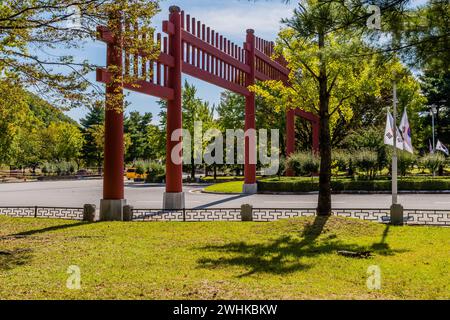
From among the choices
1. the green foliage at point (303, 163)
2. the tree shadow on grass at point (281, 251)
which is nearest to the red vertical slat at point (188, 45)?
the tree shadow on grass at point (281, 251)

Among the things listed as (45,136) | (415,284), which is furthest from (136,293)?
(45,136)

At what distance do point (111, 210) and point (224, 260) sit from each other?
846 centimetres

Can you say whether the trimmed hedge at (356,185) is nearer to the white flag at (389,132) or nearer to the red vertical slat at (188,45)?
the white flag at (389,132)

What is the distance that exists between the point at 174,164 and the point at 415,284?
1403cm

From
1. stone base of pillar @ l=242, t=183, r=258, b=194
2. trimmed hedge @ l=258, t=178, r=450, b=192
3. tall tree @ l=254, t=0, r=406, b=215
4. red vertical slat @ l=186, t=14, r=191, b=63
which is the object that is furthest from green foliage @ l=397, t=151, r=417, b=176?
red vertical slat @ l=186, t=14, r=191, b=63

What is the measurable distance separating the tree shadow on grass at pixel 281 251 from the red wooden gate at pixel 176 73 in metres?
6.61

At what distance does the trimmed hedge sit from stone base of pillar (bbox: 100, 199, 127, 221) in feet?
47.2

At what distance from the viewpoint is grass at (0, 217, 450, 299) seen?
7316 mm

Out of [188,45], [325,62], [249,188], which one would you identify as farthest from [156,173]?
[325,62]

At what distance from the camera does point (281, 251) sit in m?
10.8

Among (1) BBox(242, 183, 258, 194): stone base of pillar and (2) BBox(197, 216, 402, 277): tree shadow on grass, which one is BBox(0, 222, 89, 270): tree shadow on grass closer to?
(2) BBox(197, 216, 402, 277): tree shadow on grass

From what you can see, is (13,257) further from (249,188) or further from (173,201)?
(249,188)

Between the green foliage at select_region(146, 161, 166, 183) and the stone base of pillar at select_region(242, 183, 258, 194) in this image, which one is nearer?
the stone base of pillar at select_region(242, 183, 258, 194)

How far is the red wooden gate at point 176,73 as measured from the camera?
55.1 ft
